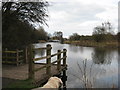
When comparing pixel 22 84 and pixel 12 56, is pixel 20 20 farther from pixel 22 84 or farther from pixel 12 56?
pixel 22 84

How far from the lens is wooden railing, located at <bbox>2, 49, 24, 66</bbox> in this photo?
29.7 feet

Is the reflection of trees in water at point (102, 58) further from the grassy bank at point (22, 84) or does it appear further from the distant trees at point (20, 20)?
the grassy bank at point (22, 84)

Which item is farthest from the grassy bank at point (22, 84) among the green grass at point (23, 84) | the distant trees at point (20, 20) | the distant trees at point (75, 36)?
the distant trees at point (75, 36)

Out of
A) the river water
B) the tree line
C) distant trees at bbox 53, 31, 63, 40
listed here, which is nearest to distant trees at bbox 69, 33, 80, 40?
the tree line

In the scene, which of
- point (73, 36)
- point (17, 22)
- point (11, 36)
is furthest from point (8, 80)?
point (73, 36)

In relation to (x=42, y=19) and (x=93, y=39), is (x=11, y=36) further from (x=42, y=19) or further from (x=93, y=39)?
(x=93, y=39)

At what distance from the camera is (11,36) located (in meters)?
10.8

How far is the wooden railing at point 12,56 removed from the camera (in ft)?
29.7

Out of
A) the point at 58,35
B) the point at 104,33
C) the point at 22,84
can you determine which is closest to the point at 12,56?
the point at 22,84

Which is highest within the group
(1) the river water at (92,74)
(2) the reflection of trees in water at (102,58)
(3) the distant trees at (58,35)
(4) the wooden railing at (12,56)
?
(3) the distant trees at (58,35)

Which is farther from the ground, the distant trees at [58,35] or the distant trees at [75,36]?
the distant trees at [58,35]

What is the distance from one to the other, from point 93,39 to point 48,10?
91.8 ft

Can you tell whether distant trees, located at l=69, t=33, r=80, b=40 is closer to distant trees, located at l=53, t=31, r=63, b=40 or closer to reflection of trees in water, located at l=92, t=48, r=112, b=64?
distant trees, located at l=53, t=31, r=63, b=40

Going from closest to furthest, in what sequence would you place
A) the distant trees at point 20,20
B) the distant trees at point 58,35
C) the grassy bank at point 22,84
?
the grassy bank at point 22,84, the distant trees at point 20,20, the distant trees at point 58,35
